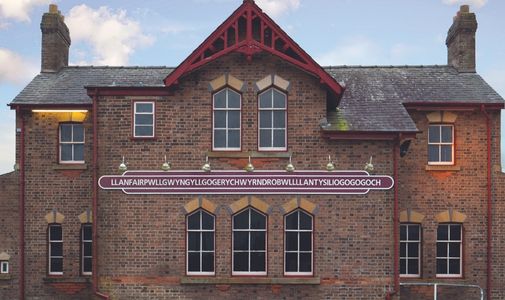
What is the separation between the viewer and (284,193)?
16.1m

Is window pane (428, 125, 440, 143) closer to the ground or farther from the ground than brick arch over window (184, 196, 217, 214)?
farther from the ground

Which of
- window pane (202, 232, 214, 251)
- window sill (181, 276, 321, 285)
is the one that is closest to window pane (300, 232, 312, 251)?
window sill (181, 276, 321, 285)

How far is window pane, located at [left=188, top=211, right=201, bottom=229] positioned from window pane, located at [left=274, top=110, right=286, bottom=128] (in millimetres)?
3825

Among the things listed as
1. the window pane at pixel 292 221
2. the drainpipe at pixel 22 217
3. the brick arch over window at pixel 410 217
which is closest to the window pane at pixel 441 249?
the brick arch over window at pixel 410 217

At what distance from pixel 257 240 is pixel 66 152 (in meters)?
7.53

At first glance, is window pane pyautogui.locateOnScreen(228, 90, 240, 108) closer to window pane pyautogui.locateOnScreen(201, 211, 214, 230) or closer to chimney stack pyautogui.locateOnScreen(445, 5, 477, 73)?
window pane pyautogui.locateOnScreen(201, 211, 214, 230)

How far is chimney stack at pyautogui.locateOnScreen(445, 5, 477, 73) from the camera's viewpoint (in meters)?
20.2

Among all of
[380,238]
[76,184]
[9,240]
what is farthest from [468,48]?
[9,240]

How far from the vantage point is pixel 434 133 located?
18344mm

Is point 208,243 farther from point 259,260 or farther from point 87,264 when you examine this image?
point 87,264

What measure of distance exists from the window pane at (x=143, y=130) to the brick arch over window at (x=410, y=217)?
914 cm

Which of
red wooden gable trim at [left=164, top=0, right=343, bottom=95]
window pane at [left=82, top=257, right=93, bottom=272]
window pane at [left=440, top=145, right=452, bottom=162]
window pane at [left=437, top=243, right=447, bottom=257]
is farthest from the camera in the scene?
window pane at [left=440, top=145, right=452, bottom=162]

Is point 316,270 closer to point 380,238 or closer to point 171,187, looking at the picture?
point 380,238

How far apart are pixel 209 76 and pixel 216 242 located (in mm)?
5364
